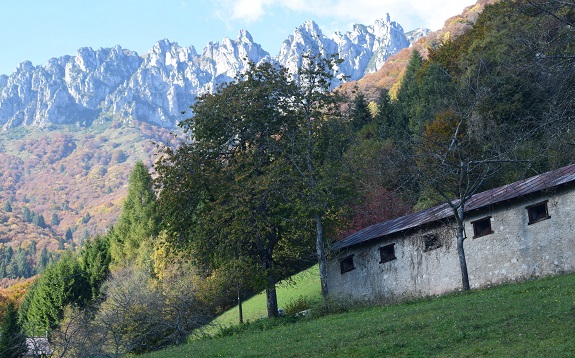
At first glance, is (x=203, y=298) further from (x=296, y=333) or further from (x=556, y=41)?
(x=556, y=41)

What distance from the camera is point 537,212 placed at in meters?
27.1

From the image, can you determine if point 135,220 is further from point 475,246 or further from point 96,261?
point 475,246

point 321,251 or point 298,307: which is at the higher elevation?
point 321,251

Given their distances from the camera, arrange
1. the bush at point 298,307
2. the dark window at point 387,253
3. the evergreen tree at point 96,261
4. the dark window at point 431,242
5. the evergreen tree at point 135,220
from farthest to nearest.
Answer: the evergreen tree at point 96,261, the evergreen tree at point 135,220, the bush at point 298,307, the dark window at point 387,253, the dark window at point 431,242

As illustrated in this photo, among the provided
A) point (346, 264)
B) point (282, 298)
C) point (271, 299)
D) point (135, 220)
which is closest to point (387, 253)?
point (346, 264)

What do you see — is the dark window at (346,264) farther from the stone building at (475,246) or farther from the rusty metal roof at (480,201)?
the rusty metal roof at (480,201)

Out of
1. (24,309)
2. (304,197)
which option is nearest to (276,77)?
(304,197)

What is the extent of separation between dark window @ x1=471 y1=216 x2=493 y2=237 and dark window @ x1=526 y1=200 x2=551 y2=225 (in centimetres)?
187

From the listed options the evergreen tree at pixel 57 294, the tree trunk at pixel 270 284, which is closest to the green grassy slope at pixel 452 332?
the tree trunk at pixel 270 284

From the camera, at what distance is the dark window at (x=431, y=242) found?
30.7m

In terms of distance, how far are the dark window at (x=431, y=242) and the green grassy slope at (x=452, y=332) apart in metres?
5.60

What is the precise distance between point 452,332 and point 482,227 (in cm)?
1269

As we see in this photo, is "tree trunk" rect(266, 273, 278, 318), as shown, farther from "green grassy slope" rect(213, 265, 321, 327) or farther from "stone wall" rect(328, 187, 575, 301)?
"green grassy slope" rect(213, 265, 321, 327)

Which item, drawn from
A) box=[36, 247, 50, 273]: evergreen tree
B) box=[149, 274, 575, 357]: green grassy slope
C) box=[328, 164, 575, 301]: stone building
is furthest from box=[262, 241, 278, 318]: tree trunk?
box=[36, 247, 50, 273]: evergreen tree
